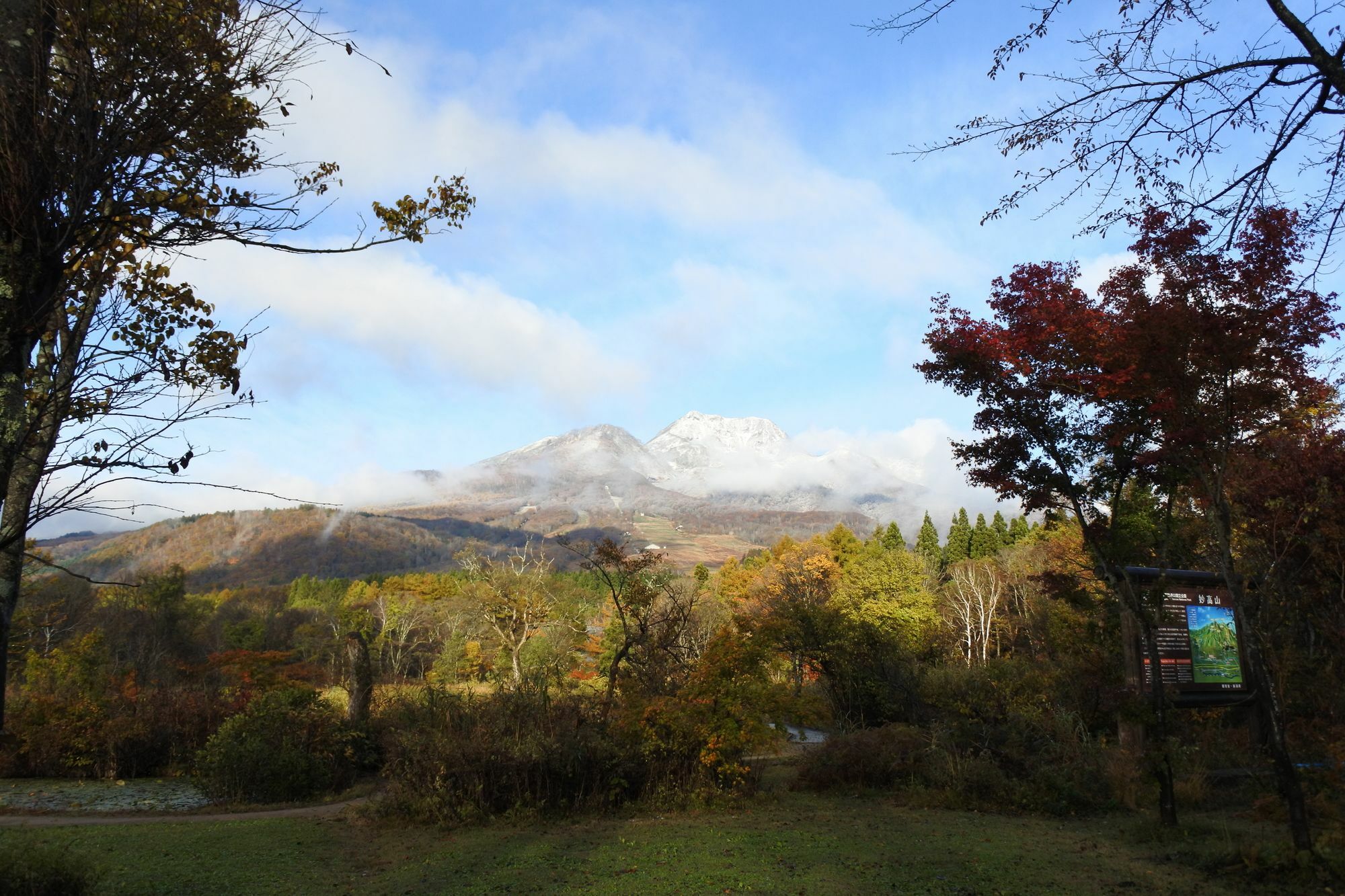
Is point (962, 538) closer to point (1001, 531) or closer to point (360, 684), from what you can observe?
point (1001, 531)

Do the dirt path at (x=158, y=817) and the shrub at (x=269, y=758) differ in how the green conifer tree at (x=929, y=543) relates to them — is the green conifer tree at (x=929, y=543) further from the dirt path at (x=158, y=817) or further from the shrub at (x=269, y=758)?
the dirt path at (x=158, y=817)

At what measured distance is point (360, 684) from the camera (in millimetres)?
17438

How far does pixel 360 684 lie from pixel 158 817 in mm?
5815

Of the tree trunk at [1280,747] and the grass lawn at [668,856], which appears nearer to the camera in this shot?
the tree trunk at [1280,747]

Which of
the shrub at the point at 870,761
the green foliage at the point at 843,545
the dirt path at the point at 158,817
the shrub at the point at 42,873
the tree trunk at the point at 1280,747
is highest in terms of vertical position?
the green foliage at the point at 843,545

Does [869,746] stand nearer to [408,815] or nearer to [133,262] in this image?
[408,815]

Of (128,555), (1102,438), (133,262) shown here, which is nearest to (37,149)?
(133,262)

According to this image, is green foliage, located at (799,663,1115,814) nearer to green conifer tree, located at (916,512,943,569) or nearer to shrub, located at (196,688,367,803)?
shrub, located at (196,688,367,803)

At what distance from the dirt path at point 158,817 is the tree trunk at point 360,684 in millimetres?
4532

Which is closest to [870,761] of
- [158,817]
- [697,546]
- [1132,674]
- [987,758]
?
[987,758]

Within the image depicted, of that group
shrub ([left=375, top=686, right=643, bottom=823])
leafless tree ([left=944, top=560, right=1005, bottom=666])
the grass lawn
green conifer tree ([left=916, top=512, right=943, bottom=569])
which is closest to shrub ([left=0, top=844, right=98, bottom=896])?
the grass lawn

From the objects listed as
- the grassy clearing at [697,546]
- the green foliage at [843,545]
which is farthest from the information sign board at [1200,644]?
the grassy clearing at [697,546]

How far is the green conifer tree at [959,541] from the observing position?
5966cm

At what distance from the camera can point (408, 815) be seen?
31.6ft
